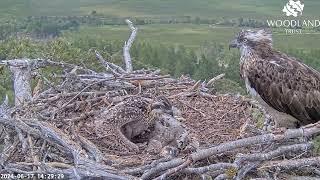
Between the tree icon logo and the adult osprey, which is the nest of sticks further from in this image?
the tree icon logo

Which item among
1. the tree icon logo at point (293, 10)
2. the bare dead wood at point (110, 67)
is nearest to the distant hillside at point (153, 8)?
the tree icon logo at point (293, 10)

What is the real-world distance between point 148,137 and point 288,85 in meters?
1.79

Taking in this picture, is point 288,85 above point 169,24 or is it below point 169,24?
above

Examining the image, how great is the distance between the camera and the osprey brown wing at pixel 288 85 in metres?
7.16

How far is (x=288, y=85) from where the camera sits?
7.24 meters

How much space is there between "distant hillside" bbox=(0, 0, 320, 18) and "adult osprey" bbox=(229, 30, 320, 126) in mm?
63736

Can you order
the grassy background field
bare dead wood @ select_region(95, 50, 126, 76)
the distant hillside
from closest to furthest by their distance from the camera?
bare dead wood @ select_region(95, 50, 126, 76)
the grassy background field
the distant hillside

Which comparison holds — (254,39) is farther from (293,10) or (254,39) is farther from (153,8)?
(153,8)

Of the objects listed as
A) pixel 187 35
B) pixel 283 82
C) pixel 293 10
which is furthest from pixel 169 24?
pixel 283 82

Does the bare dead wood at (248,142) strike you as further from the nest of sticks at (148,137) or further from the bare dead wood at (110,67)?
the bare dead wood at (110,67)

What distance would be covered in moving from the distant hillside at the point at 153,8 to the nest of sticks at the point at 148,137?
6372cm

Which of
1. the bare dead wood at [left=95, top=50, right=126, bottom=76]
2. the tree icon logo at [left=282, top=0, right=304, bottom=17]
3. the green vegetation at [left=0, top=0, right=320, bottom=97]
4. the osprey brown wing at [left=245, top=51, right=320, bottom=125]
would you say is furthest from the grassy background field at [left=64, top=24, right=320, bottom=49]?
the osprey brown wing at [left=245, top=51, right=320, bottom=125]

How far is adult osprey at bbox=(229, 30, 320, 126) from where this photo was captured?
717cm

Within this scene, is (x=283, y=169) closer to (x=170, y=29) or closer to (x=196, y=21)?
(x=170, y=29)
